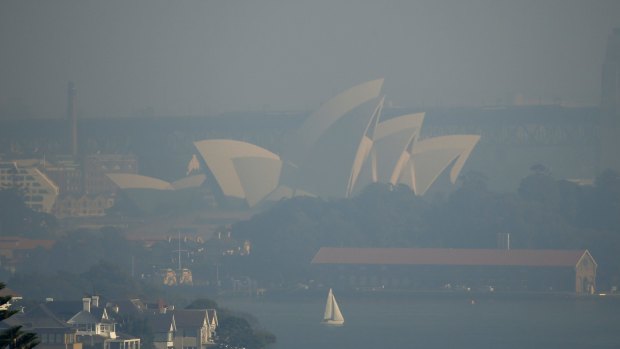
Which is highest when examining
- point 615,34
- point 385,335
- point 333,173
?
point 615,34

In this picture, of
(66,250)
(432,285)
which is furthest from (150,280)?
(432,285)

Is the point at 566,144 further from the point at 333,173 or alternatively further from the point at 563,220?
the point at 563,220

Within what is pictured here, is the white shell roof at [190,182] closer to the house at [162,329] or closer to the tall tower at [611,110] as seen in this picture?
the tall tower at [611,110]

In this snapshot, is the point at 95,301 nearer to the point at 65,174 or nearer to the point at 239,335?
the point at 239,335

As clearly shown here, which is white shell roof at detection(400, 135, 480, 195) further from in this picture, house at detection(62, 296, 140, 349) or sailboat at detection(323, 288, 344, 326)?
house at detection(62, 296, 140, 349)

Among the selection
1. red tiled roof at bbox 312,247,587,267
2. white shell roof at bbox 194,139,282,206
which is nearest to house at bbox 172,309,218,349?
red tiled roof at bbox 312,247,587,267

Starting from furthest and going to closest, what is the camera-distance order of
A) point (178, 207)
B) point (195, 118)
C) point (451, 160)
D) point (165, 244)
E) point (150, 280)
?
point (195, 118)
point (178, 207)
point (451, 160)
point (165, 244)
point (150, 280)

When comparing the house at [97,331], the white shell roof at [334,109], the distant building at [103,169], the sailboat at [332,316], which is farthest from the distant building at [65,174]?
the house at [97,331]
